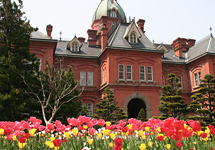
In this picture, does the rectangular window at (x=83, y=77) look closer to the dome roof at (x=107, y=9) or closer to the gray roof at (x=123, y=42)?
the gray roof at (x=123, y=42)

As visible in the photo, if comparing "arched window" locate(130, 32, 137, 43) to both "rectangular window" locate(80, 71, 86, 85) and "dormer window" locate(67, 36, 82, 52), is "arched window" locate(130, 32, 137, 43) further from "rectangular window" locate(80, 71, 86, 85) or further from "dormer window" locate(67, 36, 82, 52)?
"rectangular window" locate(80, 71, 86, 85)

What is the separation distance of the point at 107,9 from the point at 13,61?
3188 centimetres

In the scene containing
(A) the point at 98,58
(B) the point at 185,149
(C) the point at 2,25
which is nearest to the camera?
(B) the point at 185,149

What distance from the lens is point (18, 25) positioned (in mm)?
14336

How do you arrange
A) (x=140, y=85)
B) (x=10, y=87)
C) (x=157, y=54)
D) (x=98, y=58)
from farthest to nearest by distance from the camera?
(x=98, y=58) → (x=157, y=54) → (x=140, y=85) → (x=10, y=87)

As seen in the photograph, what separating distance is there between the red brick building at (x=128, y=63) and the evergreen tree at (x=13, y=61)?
7717 millimetres

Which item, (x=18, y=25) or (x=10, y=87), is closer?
(x=10, y=87)

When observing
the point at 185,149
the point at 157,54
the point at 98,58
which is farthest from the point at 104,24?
the point at 185,149

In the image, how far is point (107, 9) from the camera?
139 ft

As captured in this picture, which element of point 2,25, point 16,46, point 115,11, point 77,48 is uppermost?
point 115,11

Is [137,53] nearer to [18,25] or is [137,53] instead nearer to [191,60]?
[191,60]

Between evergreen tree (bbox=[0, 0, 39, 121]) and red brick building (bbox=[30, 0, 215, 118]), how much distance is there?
772 centimetres

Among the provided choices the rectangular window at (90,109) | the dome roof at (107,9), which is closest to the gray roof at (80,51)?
the rectangular window at (90,109)

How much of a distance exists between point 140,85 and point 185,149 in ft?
65.7
